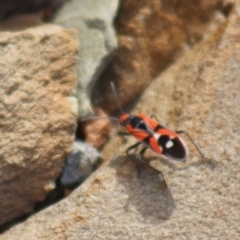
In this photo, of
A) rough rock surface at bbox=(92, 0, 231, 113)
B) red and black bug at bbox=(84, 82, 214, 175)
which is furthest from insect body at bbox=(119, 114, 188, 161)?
rough rock surface at bbox=(92, 0, 231, 113)

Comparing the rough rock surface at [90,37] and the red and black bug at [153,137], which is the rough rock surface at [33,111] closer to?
the rough rock surface at [90,37]

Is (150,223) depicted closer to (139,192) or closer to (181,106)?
(139,192)

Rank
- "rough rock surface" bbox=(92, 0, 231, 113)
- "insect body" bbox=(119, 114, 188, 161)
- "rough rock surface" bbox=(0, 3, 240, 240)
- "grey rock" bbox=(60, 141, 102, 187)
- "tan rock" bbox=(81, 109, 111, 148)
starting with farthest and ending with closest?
"rough rock surface" bbox=(92, 0, 231, 113)
"tan rock" bbox=(81, 109, 111, 148)
"grey rock" bbox=(60, 141, 102, 187)
"insect body" bbox=(119, 114, 188, 161)
"rough rock surface" bbox=(0, 3, 240, 240)

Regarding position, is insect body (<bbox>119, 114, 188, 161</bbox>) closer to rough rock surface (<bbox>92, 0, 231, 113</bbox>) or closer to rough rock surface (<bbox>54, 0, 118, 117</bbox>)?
rough rock surface (<bbox>54, 0, 118, 117</bbox>)

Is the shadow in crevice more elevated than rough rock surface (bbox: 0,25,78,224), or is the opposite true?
rough rock surface (bbox: 0,25,78,224)

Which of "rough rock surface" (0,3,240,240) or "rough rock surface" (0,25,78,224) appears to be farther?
"rough rock surface" (0,25,78,224)

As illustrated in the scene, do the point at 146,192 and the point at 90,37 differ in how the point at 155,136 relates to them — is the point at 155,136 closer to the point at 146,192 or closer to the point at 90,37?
the point at 146,192

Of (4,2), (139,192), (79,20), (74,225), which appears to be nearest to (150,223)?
(139,192)
